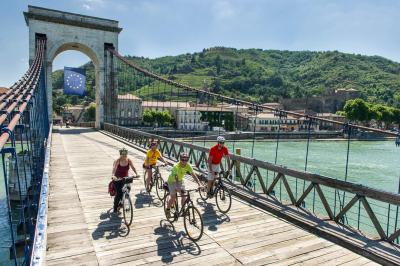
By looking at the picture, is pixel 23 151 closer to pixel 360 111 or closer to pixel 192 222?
pixel 192 222

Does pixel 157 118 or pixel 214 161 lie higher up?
pixel 214 161

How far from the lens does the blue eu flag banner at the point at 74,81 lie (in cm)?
2934

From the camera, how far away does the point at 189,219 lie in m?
6.46

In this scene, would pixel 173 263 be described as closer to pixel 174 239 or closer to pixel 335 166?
pixel 174 239

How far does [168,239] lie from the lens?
6371 mm

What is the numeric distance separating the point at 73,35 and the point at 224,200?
90.2 feet

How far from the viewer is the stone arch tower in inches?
1137

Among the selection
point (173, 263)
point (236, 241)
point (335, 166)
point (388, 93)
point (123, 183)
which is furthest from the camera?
point (388, 93)

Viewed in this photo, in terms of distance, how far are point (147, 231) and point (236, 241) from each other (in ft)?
5.71

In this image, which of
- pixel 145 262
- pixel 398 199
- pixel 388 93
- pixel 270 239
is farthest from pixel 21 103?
pixel 388 93

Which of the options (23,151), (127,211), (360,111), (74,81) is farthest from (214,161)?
(360,111)

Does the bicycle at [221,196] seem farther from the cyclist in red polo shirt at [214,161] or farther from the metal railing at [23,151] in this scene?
the metal railing at [23,151]

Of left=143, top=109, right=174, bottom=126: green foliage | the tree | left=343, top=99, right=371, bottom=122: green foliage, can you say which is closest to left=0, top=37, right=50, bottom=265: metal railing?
left=143, top=109, right=174, bottom=126: green foliage

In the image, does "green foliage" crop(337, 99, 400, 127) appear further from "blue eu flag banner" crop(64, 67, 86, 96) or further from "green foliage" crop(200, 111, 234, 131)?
"blue eu flag banner" crop(64, 67, 86, 96)
